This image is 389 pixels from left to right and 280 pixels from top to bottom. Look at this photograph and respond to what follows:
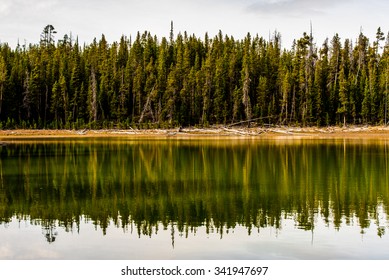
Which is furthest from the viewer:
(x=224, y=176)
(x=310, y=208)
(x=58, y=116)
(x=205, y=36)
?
(x=205, y=36)

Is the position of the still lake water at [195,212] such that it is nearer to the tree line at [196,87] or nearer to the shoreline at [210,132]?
the shoreline at [210,132]

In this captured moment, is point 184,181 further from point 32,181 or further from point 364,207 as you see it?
point 364,207

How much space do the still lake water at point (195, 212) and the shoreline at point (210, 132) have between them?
5231 centimetres

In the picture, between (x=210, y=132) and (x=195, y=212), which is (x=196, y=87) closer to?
(x=210, y=132)

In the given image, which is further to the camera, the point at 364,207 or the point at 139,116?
the point at 139,116

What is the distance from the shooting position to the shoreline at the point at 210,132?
8662 cm

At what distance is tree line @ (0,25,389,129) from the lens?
321 feet

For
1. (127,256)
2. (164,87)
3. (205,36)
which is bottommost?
(127,256)

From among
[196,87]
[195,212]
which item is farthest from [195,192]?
[196,87]

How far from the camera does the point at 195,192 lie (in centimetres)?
2469

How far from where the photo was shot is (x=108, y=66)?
111312mm

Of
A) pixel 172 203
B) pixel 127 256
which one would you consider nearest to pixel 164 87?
pixel 172 203
